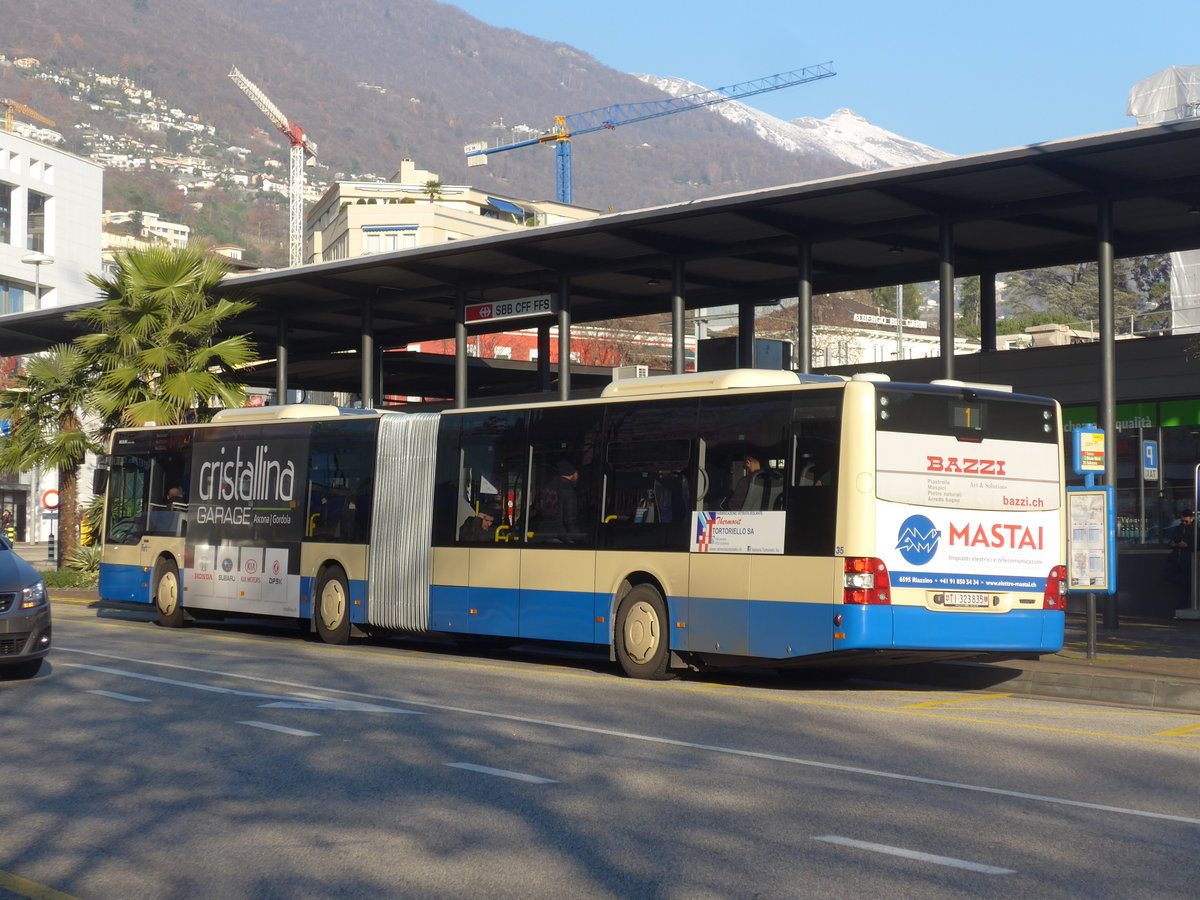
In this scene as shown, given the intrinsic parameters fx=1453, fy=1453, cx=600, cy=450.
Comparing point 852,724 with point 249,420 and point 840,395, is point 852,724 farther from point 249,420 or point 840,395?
point 249,420

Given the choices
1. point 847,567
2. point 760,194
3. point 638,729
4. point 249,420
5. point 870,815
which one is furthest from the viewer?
point 249,420

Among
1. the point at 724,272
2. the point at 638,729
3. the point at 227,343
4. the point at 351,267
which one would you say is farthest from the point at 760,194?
the point at 227,343

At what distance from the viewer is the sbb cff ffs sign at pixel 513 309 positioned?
28.6 meters

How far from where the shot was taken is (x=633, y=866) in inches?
260

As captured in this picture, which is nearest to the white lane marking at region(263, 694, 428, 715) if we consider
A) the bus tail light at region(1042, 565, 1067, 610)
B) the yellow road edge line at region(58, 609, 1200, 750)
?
the yellow road edge line at region(58, 609, 1200, 750)

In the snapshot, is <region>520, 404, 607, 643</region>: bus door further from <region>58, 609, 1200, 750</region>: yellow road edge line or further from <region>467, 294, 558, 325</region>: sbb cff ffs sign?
<region>467, 294, 558, 325</region>: sbb cff ffs sign

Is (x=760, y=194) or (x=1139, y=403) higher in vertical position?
(x=760, y=194)

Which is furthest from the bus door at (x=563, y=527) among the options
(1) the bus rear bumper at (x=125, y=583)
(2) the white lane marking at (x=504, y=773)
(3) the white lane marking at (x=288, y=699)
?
(1) the bus rear bumper at (x=125, y=583)

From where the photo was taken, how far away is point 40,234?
87.5 metres

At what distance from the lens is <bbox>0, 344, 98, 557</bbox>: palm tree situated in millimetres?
31391

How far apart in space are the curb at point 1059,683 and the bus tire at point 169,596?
39.1 ft

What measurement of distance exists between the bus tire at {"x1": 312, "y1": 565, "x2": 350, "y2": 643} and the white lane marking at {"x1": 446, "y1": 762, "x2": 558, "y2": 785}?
11.2 metres

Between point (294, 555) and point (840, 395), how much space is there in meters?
10.3

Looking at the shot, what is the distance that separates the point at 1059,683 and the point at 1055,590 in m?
0.97
